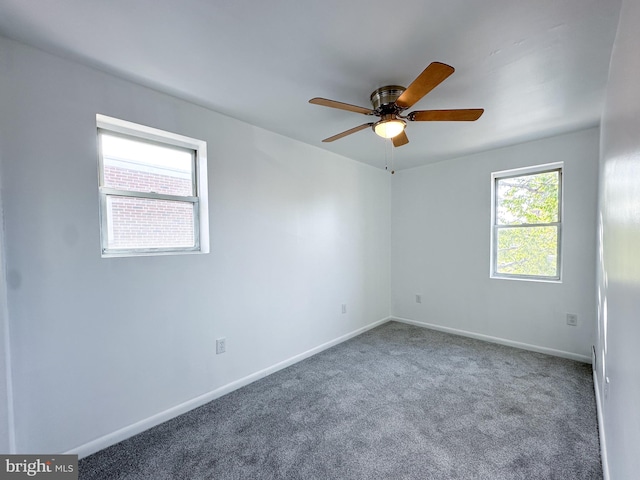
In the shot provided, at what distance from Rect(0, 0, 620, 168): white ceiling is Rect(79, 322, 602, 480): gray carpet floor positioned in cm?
238

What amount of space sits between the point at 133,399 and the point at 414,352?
8.97 ft

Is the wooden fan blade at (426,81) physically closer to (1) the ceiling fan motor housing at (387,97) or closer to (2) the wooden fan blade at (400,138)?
(1) the ceiling fan motor housing at (387,97)

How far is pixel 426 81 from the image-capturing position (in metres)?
1.45

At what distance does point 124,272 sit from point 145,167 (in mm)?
795

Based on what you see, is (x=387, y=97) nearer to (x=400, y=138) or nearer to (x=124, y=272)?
(x=400, y=138)

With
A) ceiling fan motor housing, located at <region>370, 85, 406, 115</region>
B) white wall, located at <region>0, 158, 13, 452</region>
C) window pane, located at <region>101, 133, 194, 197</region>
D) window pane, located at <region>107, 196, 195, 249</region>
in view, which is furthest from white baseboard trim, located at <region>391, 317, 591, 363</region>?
white wall, located at <region>0, 158, 13, 452</region>

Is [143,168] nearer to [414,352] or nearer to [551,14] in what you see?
[551,14]

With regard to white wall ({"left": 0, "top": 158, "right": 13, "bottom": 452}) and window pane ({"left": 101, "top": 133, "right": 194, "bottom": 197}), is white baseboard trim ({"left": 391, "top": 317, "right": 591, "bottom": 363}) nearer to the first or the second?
window pane ({"left": 101, "top": 133, "right": 194, "bottom": 197})

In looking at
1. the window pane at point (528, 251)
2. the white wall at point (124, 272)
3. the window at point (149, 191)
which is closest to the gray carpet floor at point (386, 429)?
the white wall at point (124, 272)

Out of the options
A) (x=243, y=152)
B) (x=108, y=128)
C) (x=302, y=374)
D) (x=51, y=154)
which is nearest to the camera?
(x=51, y=154)

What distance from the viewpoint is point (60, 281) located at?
166 centimetres

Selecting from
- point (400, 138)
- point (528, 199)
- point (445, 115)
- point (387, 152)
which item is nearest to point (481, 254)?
point (528, 199)

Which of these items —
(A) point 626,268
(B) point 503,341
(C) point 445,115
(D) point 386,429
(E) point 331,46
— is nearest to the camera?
(A) point 626,268

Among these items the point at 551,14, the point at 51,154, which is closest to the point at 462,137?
the point at 551,14
